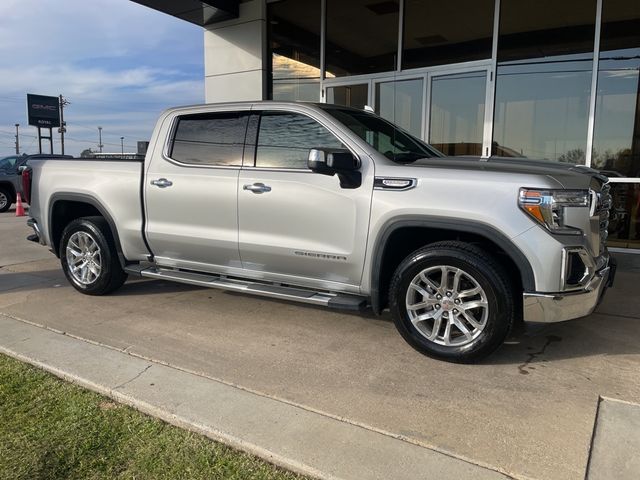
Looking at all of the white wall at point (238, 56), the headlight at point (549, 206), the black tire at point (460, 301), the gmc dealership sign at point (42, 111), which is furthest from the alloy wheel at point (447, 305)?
the gmc dealership sign at point (42, 111)

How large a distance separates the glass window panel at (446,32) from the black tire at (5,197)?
13.3 meters

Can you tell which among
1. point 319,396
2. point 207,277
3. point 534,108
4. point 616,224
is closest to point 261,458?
point 319,396

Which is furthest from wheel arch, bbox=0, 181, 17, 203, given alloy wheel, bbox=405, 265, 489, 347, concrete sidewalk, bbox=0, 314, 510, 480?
alloy wheel, bbox=405, 265, 489, 347

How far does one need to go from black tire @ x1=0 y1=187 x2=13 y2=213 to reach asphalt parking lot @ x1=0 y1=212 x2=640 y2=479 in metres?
12.2

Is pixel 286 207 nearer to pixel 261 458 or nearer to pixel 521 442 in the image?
pixel 261 458

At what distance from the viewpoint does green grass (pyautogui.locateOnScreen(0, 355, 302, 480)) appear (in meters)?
2.58

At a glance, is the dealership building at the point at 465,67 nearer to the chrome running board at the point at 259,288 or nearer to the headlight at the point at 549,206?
the headlight at the point at 549,206

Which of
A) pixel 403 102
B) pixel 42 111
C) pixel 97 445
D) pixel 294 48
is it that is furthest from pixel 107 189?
pixel 42 111

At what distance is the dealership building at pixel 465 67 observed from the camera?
25.8 feet

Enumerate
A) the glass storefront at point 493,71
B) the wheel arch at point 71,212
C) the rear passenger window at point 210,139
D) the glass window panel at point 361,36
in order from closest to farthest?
the rear passenger window at point 210,139
the wheel arch at point 71,212
the glass storefront at point 493,71
the glass window panel at point 361,36

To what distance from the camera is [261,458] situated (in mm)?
2682

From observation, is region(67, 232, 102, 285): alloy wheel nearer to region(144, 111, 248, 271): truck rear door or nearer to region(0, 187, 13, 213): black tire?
region(144, 111, 248, 271): truck rear door

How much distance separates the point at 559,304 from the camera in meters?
3.46

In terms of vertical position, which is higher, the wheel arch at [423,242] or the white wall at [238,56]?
the white wall at [238,56]
